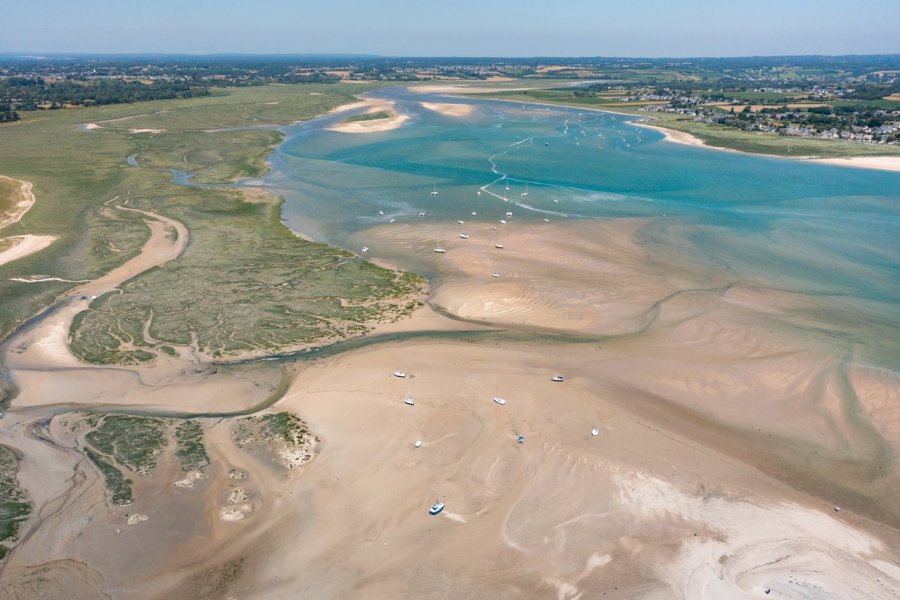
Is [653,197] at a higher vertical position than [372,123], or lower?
lower

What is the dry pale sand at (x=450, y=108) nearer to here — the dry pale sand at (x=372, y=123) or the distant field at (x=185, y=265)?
the dry pale sand at (x=372, y=123)

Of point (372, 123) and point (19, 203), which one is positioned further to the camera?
point (372, 123)

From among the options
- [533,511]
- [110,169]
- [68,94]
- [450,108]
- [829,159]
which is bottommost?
[533,511]

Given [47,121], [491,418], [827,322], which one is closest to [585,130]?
[827,322]

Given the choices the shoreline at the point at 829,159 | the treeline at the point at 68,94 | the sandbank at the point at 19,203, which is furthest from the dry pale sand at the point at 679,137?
the treeline at the point at 68,94

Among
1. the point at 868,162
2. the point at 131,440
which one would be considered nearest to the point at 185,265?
the point at 131,440

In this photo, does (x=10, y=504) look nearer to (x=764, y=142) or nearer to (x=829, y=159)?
(x=829, y=159)
